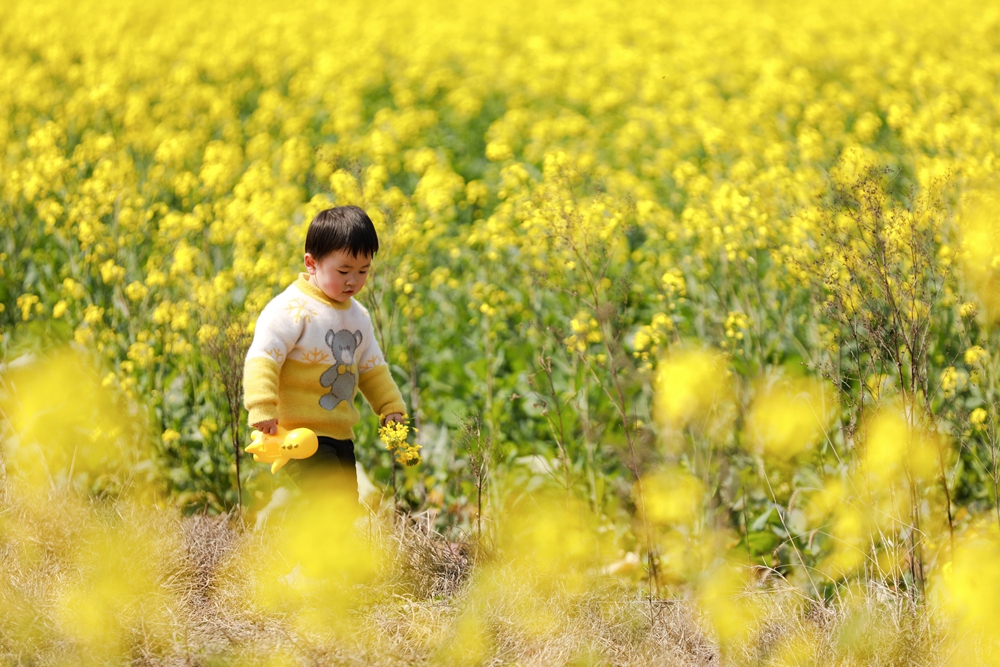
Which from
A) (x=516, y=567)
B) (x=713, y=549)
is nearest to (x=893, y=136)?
(x=713, y=549)

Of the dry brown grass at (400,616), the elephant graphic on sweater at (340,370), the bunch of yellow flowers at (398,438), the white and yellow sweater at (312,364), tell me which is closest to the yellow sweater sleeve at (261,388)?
the white and yellow sweater at (312,364)

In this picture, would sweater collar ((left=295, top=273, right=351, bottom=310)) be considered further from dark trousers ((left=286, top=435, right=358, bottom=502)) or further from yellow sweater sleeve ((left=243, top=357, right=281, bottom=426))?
dark trousers ((left=286, top=435, right=358, bottom=502))

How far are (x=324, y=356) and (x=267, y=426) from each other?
0.30 meters

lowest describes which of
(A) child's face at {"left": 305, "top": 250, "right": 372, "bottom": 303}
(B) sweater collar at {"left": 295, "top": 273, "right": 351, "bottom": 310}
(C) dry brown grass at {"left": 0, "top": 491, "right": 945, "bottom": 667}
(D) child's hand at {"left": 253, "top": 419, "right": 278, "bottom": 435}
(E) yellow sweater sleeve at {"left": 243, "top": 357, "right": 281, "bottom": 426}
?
Result: (C) dry brown grass at {"left": 0, "top": 491, "right": 945, "bottom": 667}

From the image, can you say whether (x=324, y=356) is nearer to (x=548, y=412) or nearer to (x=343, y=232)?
(x=343, y=232)

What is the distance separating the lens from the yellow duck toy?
2723mm

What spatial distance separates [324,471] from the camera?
2.93 metres

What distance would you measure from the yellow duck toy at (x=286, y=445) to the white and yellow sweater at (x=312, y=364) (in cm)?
8

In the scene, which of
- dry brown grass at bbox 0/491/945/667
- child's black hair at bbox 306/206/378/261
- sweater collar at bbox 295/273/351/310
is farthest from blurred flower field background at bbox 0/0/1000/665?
child's black hair at bbox 306/206/378/261

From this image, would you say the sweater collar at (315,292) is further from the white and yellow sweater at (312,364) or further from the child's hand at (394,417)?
the child's hand at (394,417)

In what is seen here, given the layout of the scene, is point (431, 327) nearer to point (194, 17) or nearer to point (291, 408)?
point (291, 408)

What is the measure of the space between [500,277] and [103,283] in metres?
2.03

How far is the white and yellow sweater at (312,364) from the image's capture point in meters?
2.76

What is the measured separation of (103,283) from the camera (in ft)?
15.3
